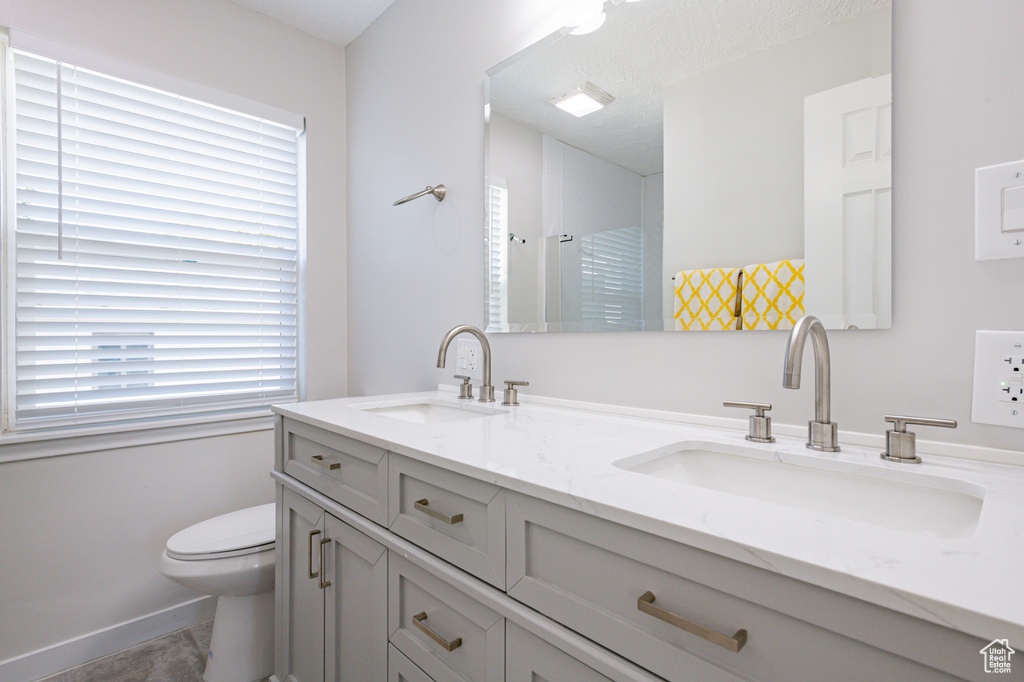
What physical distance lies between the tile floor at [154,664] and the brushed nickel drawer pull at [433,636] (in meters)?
1.25

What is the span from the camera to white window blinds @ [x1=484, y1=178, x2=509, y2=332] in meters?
Answer: 1.55

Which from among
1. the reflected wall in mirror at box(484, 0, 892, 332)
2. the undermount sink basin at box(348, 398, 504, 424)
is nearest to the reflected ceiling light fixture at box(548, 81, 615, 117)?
the reflected wall in mirror at box(484, 0, 892, 332)

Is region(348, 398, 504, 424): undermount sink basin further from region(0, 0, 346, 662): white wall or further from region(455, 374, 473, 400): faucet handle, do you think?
region(0, 0, 346, 662): white wall

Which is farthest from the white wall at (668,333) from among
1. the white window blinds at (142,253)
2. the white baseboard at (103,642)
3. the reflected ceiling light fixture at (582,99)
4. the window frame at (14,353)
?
the white baseboard at (103,642)

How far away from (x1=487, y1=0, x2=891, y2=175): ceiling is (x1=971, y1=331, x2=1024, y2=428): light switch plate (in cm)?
60

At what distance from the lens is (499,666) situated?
2.34 feet

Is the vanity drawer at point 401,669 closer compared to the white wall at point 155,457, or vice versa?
the vanity drawer at point 401,669

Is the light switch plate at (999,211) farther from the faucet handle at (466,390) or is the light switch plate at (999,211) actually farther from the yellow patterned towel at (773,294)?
the faucet handle at (466,390)

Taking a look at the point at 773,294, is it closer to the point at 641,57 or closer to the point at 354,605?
the point at 641,57

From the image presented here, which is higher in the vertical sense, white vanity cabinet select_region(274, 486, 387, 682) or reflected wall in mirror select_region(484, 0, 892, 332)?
reflected wall in mirror select_region(484, 0, 892, 332)

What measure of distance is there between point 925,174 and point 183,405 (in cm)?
235

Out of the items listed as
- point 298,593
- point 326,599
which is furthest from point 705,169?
point 298,593

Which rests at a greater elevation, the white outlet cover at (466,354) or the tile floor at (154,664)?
the white outlet cover at (466,354)

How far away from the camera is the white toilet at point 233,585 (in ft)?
4.78
